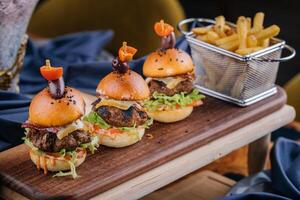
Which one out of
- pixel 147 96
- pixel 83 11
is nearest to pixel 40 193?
pixel 147 96

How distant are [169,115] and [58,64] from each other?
92cm

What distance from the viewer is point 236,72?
1.80 meters

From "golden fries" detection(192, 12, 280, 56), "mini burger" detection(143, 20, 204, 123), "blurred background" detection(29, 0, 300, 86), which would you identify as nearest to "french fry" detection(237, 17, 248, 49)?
"golden fries" detection(192, 12, 280, 56)

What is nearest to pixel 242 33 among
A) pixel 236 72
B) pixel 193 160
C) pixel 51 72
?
pixel 236 72

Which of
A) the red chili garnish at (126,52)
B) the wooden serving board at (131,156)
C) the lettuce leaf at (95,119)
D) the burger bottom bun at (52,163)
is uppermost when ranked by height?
the red chili garnish at (126,52)

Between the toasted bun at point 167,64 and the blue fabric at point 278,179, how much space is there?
1.13ft

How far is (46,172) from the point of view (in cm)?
141

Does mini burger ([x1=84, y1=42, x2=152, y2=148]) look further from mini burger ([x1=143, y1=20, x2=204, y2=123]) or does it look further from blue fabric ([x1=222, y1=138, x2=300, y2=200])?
blue fabric ([x1=222, y1=138, x2=300, y2=200])

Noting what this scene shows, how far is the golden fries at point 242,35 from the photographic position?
5.82ft

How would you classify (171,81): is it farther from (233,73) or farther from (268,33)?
(268,33)

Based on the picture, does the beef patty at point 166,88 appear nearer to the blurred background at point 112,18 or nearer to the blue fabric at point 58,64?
the blue fabric at point 58,64

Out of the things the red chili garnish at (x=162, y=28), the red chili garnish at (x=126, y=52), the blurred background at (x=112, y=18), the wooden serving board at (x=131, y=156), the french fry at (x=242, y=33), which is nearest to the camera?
the wooden serving board at (x=131, y=156)

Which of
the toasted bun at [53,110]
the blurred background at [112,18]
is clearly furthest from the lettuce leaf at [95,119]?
the blurred background at [112,18]

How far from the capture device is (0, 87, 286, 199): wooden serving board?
137 centimetres
